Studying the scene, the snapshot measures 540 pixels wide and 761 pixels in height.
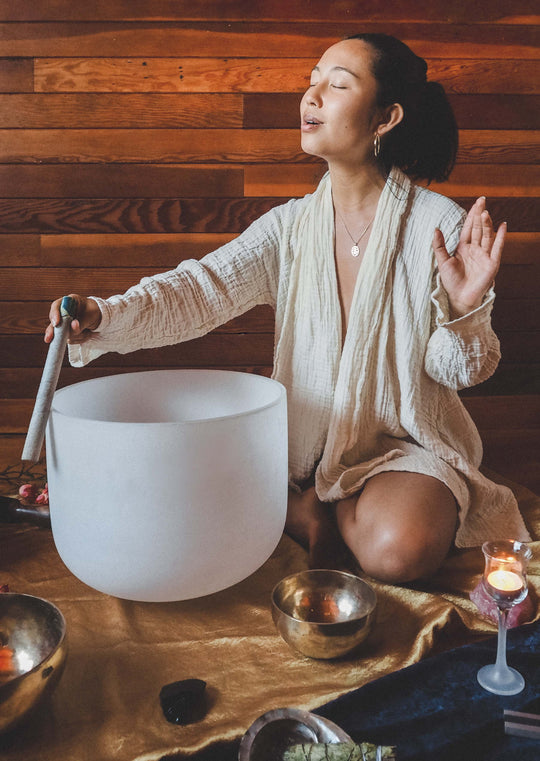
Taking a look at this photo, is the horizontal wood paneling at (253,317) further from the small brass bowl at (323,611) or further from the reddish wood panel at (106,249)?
the small brass bowl at (323,611)

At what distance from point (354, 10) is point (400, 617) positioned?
167cm

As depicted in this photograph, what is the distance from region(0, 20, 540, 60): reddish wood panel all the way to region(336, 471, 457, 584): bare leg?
1316 mm

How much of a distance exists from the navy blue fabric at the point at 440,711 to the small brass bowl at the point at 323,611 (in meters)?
0.09

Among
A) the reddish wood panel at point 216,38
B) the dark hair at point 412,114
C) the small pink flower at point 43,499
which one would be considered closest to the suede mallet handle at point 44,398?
the small pink flower at point 43,499

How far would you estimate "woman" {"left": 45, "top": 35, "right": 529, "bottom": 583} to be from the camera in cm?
136

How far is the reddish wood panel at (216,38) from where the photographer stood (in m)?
2.03

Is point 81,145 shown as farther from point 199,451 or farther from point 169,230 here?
point 199,451

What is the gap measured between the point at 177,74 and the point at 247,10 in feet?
0.86

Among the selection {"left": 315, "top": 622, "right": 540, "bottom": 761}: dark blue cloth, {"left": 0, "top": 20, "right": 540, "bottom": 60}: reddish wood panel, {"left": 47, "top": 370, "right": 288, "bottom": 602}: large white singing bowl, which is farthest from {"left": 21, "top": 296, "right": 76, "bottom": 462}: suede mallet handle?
{"left": 0, "top": 20, "right": 540, "bottom": 60}: reddish wood panel

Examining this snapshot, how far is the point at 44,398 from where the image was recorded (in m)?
1.16

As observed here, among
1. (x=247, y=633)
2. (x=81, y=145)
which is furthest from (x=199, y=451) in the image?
(x=81, y=145)

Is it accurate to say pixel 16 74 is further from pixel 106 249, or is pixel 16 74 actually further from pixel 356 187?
pixel 356 187

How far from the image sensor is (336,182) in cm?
155

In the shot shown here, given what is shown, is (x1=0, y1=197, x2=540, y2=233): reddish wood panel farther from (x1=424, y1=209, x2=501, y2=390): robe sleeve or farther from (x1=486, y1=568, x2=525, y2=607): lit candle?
(x1=486, y1=568, x2=525, y2=607): lit candle
